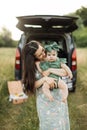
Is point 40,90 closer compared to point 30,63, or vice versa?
point 30,63

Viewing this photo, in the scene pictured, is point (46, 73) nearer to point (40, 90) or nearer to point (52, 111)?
point (40, 90)

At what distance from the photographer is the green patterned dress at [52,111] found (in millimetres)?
5133

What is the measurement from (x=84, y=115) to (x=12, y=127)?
4.59ft

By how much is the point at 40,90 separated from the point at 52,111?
0.29 m

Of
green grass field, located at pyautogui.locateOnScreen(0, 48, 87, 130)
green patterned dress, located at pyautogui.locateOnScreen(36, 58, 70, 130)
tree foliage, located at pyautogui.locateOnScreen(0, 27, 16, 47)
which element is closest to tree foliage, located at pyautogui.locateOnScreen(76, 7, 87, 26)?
tree foliage, located at pyautogui.locateOnScreen(0, 27, 16, 47)

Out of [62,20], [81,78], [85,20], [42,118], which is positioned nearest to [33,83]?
[42,118]

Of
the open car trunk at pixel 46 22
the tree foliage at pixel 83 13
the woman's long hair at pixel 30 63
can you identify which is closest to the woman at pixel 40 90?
the woman's long hair at pixel 30 63

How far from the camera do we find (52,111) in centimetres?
520

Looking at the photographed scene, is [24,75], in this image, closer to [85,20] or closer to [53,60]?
[53,60]

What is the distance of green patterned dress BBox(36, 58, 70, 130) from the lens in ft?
16.8

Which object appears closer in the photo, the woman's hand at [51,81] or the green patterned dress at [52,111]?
the woman's hand at [51,81]

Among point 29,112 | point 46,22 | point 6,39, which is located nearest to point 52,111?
point 29,112

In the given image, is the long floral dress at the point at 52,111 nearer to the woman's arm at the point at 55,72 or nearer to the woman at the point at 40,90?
the woman at the point at 40,90

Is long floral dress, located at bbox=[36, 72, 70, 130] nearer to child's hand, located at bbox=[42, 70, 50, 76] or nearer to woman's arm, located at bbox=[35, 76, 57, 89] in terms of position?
woman's arm, located at bbox=[35, 76, 57, 89]
